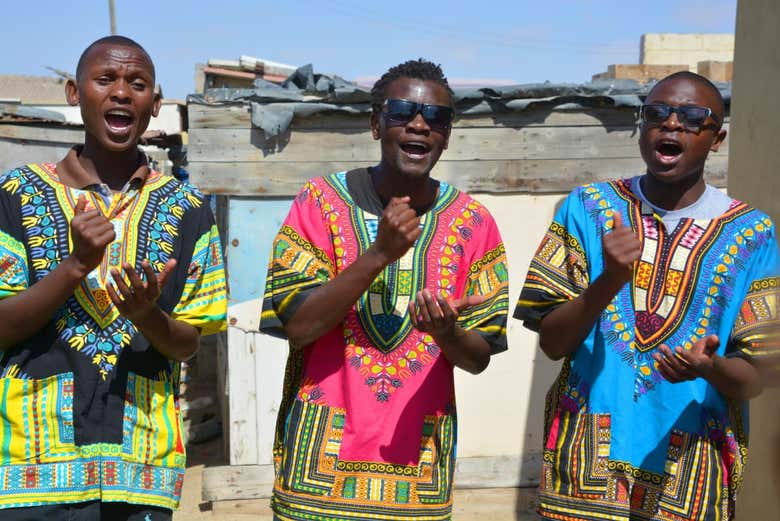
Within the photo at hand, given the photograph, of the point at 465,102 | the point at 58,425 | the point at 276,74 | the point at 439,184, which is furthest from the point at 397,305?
the point at 276,74

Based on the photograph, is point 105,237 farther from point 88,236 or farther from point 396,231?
point 396,231

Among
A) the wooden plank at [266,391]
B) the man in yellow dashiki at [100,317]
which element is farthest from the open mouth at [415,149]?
the wooden plank at [266,391]

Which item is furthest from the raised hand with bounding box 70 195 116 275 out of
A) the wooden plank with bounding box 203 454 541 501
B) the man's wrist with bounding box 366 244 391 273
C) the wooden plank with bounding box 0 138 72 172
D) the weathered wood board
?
the wooden plank with bounding box 0 138 72 172

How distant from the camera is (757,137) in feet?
15.1

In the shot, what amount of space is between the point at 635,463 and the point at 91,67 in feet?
6.97

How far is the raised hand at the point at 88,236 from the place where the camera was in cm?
253

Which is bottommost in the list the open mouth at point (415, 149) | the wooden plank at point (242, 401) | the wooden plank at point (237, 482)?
the wooden plank at point (237, 482)

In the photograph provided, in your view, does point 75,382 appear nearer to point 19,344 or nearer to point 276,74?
point 19,344

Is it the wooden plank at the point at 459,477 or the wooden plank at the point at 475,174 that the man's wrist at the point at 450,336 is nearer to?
the wooden plank at the point at 475,174

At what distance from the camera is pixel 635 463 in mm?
2930

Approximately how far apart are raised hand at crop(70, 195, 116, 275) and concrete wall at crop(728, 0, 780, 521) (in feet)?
10.0

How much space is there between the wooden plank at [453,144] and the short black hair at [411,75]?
10.3 ft

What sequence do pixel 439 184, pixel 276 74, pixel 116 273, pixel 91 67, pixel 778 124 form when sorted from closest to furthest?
pixel 116 273 < pixel 91 67 < pixel 439 184 < pixel 778 124 < pixel 276 74

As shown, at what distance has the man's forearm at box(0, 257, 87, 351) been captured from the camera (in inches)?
102
